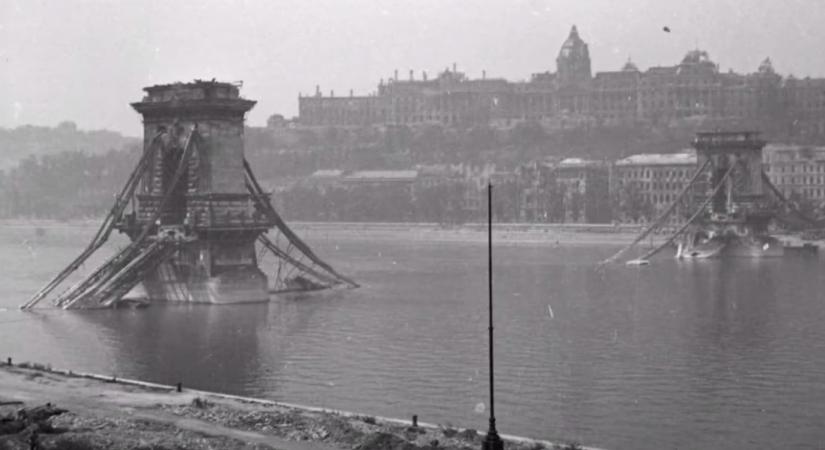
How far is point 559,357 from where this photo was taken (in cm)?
4325

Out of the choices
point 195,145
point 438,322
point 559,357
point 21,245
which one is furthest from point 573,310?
point 21,245

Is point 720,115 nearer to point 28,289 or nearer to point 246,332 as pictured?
point 28,289

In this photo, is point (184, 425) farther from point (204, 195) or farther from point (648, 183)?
point (648, 183)

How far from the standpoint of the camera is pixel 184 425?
2742cm

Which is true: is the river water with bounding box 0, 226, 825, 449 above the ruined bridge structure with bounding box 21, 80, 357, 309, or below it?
below

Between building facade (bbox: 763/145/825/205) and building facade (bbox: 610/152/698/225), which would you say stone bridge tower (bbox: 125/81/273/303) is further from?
building facade (bbox: 763/145/825/205)

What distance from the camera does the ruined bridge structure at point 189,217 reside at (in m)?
59.2

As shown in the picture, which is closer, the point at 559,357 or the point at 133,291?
the point at 559,357

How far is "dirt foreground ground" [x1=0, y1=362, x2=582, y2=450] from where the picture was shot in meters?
25.4

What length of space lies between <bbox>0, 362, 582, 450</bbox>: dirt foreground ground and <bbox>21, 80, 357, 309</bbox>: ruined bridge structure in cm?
2693

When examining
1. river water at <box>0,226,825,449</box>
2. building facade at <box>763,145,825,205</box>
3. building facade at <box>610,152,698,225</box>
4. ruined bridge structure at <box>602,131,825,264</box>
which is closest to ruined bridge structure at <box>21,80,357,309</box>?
river water at <box>0,226,825,449</box>

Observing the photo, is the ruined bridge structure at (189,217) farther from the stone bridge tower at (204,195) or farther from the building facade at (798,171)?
the building facade at (798,171)

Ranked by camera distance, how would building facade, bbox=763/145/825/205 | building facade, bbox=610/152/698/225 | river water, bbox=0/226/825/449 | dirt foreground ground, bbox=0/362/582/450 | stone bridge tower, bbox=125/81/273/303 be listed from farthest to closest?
building facade, bbox=610/152/698/225 < building facade, bbox=763/145/825/205 < stone bridge tower, bbox=125/81/273/303 < river water, bbox=0/226/825/449 < dirt foreground ground, bbox=0/362/582/450

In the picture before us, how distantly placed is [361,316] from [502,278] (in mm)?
23965
